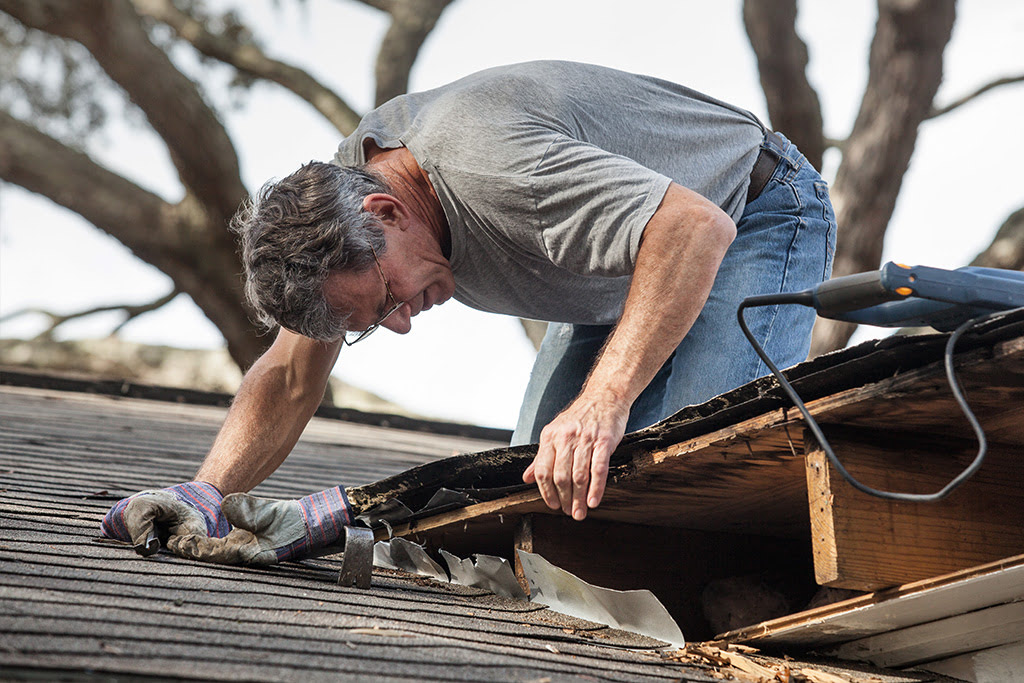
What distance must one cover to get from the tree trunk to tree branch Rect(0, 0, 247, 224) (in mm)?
4801

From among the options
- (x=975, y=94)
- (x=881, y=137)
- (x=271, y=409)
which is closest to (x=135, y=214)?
(x=881, y=137)

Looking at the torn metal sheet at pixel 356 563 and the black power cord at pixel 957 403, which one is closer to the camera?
the black power cord at pixel 957 403

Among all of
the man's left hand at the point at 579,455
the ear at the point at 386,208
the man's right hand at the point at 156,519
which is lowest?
the man's right hand at the point at 156,519

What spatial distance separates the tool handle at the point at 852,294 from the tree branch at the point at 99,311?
10.4 m

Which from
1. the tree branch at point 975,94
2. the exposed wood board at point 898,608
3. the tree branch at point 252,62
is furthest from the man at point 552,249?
the tree branch at point 252,62

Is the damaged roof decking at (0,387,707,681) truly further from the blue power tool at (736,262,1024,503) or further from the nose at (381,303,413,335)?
the nose at (381,303,413,335)

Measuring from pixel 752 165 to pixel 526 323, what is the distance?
21.8ft

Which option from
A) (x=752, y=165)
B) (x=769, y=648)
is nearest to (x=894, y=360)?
(x=769, y=648)

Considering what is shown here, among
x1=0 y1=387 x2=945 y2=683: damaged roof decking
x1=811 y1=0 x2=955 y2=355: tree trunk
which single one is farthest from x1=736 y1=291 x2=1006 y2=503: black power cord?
x1=811 y1=0 x2=955 y2=355: tree trunk

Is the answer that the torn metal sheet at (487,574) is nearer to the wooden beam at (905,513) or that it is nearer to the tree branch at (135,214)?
the wooden beam at (905,513)

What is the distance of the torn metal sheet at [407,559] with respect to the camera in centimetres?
211

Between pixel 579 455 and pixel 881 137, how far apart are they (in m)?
6.46

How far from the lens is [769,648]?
1.58 metres

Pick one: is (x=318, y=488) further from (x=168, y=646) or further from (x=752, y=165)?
(x=168, y=646)
